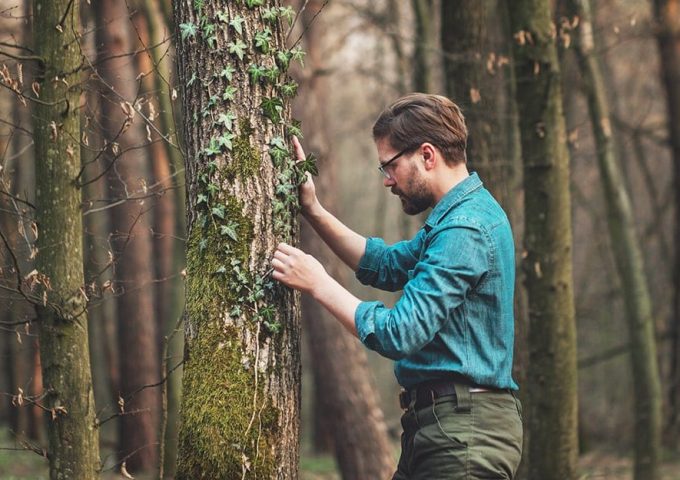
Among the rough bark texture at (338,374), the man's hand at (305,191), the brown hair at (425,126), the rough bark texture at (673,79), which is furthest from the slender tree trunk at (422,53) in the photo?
the brown hair at (425,126)

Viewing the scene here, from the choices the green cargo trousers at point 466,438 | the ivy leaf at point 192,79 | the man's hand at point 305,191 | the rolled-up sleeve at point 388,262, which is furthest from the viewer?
the rolled-up sleeve at point 388,262

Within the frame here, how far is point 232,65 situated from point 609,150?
21.5 feet

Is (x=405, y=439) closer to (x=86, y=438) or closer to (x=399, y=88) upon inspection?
(x=86, y=438)

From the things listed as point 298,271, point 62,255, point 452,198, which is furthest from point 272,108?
point 62,255

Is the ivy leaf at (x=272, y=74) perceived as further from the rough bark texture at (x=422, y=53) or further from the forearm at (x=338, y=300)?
the rough bark texture at (x=422, y=53)

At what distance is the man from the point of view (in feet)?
11.2

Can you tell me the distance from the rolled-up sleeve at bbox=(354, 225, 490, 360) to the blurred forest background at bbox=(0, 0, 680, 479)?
1.28m

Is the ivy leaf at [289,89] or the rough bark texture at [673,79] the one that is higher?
the rough bark texture at [673,79]

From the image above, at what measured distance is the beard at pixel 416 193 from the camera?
3850mm

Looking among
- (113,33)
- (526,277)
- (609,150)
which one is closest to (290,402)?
(526,277)

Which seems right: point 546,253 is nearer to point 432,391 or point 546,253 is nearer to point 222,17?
point 432,391

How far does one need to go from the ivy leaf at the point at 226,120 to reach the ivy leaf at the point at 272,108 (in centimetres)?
15

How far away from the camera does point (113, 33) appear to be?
37.8 feet

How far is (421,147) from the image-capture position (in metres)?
3.79
